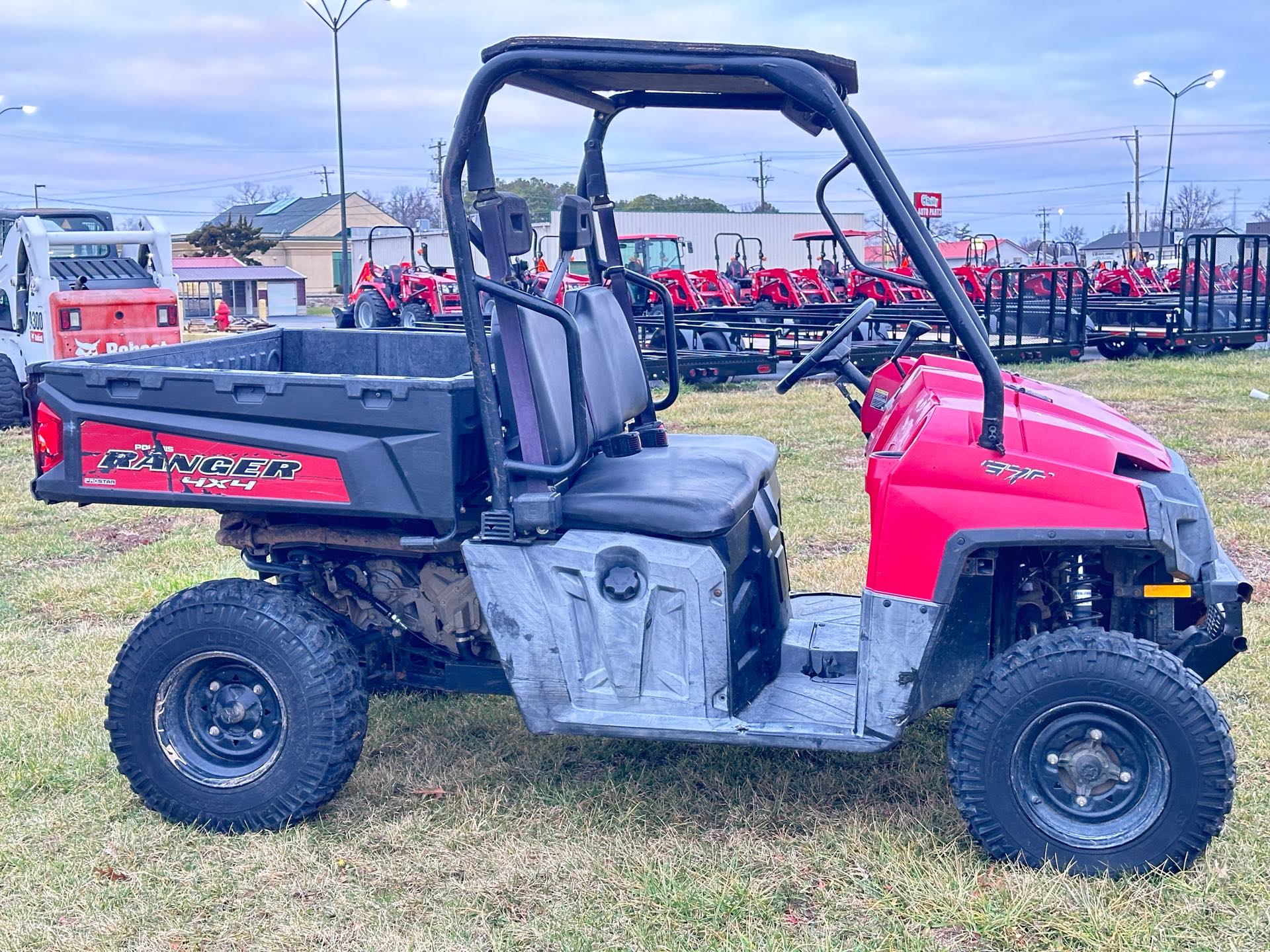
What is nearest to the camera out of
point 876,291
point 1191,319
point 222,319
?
point 1191,319

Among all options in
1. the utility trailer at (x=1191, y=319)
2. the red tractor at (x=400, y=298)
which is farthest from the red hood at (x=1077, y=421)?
the red tractor at (x=400, y=298)

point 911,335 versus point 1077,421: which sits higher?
point 911,335

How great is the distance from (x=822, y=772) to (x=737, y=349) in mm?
13852

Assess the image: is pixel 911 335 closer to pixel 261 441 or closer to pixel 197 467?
pixel 261 441

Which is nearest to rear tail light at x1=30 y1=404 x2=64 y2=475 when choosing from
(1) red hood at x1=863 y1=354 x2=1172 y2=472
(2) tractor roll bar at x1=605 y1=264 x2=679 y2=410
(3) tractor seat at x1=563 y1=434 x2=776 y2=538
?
(3) tractor seat at x1=563 y1=434 x2=776 y2=538

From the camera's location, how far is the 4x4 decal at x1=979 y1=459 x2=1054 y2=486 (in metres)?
3.20

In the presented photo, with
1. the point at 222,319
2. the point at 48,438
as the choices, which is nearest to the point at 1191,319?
the point at 48,438

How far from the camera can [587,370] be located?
3.96 meters

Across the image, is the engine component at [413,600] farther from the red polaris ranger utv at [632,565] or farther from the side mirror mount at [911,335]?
the side mirror mount at [911,335]

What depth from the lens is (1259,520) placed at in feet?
23.6

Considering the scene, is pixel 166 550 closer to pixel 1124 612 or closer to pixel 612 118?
pixel 612 118

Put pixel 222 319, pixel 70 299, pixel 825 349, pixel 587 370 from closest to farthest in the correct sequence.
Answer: pixel 587 370 → pixel 825 349 → pixel 70 299 → pixel 222 319

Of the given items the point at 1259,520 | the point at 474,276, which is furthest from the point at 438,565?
the point at 1259,520

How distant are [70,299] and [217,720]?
31.8 feet
